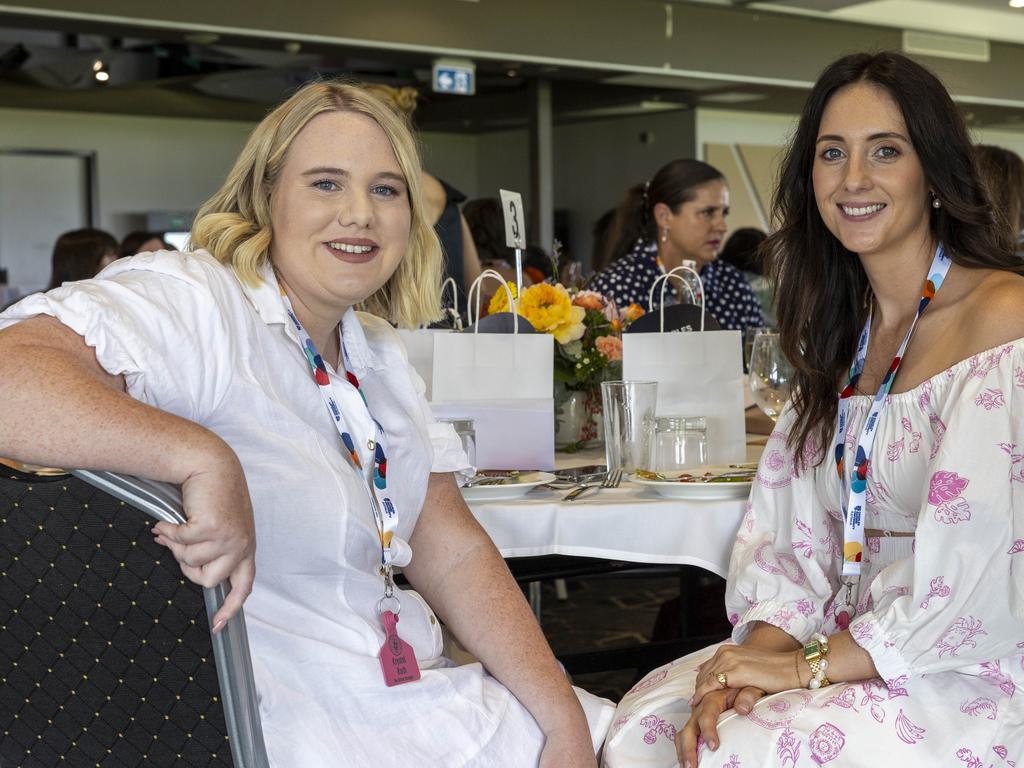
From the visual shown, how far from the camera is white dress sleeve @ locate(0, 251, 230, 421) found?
1230 millimetres

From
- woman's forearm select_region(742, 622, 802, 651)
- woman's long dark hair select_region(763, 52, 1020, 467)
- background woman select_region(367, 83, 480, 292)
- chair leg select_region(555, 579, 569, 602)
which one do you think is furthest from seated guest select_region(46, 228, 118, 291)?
woman's forearm select_region(742, 622, 802, 651)

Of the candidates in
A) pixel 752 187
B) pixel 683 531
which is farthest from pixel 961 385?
pixel 752 187

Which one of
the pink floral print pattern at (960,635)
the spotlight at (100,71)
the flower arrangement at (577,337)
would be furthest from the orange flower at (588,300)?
the spotlight at (100,71)

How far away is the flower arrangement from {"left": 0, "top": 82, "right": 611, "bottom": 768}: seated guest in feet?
2.79

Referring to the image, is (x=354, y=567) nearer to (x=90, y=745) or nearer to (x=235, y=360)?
(x=235, y=360)

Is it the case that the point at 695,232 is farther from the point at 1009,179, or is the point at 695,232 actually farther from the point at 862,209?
the point at 862,209

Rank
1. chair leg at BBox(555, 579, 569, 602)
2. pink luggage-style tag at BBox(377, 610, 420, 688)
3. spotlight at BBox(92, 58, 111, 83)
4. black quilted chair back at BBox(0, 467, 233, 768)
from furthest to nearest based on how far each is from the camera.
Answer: spotlight at BBox(92, 58, 111, 83) < chair leg at BBox(555, 579, 569, 602) < pink luggage-style tag at BBox(377, 610, 420, 688) < black quilted chair back at BBox(0, 467, 233, 768)

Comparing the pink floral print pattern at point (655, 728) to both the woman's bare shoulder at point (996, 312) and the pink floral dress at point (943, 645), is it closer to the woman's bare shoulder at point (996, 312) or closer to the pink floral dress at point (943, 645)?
the pink floral dress at point (943, 645)

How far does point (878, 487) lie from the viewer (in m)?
1.82

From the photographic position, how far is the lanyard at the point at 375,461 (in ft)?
5.09

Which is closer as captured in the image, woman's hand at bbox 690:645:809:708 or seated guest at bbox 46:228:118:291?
woman's hand at bbox 690:645:809:708

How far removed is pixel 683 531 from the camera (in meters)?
2.11

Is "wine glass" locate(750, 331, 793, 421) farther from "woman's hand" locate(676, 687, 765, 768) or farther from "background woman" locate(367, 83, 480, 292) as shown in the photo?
"background woman" locate(367, 83, 480, 292)

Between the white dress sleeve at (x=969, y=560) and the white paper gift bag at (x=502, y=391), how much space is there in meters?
0.91
